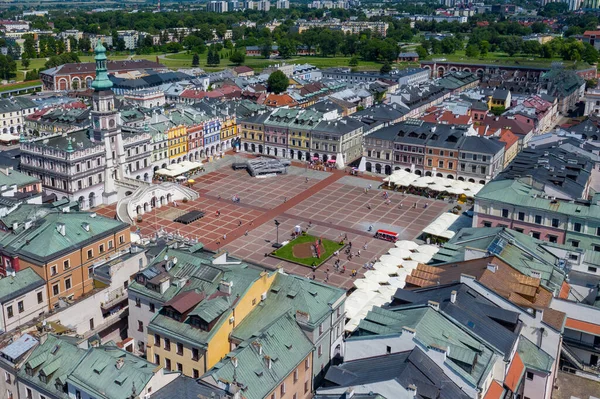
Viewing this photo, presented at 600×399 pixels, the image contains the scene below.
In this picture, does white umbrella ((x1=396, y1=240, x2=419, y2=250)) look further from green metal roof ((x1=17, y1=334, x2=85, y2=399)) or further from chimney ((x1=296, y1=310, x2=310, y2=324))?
green metal roof ((x1=17, y1=334, x2=85, y2=399))

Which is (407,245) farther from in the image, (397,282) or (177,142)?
(177,142)

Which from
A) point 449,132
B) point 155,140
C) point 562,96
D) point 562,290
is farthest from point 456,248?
point 562,96

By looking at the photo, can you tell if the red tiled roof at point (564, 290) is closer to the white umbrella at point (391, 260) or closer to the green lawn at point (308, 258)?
the white umbrella at point (391, 260)

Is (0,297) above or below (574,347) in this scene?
above

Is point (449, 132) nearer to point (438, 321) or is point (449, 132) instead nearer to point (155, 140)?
point (155, 140)

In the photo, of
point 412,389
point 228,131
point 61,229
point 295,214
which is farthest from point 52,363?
point 228,131

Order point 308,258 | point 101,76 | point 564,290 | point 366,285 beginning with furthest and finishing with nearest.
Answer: point 101,76 < point 308,258 < point 366,285 < point 564,290

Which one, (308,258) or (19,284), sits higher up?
(19,284)
